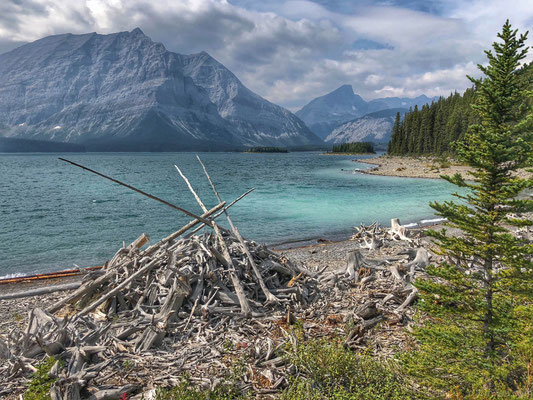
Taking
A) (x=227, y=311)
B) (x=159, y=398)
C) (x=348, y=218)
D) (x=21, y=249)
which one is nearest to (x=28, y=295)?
(x=227, y=311)

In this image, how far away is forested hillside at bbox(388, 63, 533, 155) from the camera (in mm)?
102375

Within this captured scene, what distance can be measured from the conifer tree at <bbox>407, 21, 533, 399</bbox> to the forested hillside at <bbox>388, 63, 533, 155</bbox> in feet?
363

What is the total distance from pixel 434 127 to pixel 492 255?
135643 millimetres

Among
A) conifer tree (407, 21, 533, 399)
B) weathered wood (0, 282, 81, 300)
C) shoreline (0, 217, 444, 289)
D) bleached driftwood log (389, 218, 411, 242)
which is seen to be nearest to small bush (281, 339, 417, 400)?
conifer tree (407, 21, 533, 399)

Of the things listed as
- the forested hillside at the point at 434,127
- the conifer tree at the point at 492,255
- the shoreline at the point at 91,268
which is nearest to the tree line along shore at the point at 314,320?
the conifer tree at the point at 492,255

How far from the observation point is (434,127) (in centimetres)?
12081

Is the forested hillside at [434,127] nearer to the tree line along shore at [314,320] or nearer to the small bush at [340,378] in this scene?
the tree line along shore at [314,320]

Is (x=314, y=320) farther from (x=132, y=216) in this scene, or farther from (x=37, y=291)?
(x=132, y=216)

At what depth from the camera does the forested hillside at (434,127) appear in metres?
102

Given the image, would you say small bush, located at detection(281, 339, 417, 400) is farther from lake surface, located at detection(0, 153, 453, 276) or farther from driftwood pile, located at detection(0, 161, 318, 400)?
lake surface, located at detection(0, 153, 453, 276)

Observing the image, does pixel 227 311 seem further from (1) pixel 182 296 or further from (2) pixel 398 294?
(2) pixel 398 294

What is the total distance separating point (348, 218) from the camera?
3609cm

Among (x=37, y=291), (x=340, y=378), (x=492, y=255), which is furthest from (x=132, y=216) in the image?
(x=492, y=255)

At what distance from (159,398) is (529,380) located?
6.28 meters
